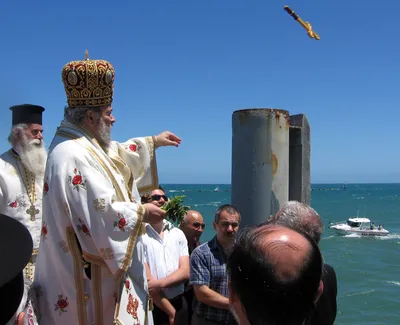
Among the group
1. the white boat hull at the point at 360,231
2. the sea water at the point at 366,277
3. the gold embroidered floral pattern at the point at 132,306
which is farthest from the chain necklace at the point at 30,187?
the white boat hull at the point at 360,231

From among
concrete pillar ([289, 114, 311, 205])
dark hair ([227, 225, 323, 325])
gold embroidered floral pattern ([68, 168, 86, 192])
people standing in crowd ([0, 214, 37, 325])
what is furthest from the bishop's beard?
dark hair ([227, 225, 323, 325])

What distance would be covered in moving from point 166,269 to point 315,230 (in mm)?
2117

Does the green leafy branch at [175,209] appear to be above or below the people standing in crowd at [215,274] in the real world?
above

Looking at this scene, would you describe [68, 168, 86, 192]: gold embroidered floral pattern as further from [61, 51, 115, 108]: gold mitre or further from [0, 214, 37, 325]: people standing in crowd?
[0, 214, 37, 325]: people standing in crowd

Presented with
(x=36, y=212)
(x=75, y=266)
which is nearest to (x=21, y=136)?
(x=36, y=212)

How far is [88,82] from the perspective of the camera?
3291 millimetres

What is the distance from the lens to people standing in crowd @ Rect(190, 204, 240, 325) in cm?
438

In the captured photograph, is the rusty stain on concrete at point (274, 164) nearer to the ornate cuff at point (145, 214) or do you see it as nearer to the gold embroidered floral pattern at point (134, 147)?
the gold embroidered floral pattern at point (134, 147)

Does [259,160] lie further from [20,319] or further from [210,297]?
[20,319]

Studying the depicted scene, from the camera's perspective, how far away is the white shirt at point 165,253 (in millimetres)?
4844

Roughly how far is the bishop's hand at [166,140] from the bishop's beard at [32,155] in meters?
1.21

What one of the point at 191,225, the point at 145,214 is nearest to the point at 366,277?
the point at 191,225

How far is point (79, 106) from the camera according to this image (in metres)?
3.33

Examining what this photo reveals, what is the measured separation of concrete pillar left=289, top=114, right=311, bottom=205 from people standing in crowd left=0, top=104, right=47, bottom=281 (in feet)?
7.34
